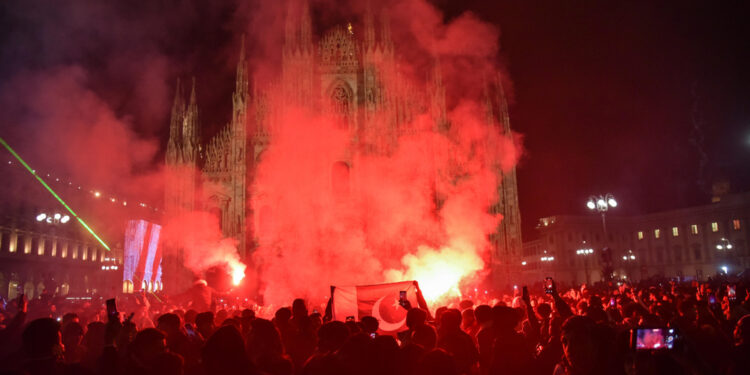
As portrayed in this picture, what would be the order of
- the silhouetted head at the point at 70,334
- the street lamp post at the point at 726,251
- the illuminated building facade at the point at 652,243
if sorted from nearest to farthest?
the silhouetted head at the point at 70,334
the street lamp post at the point at 726,251
the illuminated building facade at the point at 652,243

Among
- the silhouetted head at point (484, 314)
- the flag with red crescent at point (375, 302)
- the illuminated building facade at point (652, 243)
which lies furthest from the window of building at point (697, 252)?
the silhouetted head at point (484, 314)

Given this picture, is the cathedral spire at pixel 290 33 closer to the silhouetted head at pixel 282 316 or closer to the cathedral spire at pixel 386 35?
the cathedral spire at pixel 386 35

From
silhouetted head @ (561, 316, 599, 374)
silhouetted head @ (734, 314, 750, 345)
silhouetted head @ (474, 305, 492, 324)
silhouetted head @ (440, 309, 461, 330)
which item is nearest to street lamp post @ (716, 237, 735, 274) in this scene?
silhouetted head @ (734, 314, 750, 345)

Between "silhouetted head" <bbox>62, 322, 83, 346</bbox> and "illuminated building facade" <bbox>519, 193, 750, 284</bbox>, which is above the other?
"illuminated building facade" <bbox>519, 193, 750, 284</bbox>

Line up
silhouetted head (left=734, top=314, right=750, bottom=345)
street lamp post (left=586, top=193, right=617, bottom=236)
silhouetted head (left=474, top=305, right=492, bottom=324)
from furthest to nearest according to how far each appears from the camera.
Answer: street lamp post (left=586, top=193, right=617, bottom=236) < silhouetted head (left=474, top=305, right=492, bottom=324) < silhouetted head (left=734, top=314, right=750, bottom=345)

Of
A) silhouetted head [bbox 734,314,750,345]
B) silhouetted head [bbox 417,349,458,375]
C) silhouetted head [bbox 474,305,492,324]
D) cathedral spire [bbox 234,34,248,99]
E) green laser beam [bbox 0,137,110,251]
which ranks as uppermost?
cathedral spire [bbox 234,34,248,99]

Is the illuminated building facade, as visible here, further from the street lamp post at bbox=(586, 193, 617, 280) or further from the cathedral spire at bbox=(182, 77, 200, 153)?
the cathedral spire at bbox=(182, 77, 200, 153)

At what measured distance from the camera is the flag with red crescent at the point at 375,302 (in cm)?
916

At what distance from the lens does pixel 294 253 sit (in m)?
30.0

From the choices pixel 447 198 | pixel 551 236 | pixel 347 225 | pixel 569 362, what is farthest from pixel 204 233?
pixel 551 236

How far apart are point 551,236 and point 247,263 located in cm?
4994

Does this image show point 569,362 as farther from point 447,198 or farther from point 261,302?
point 447,198

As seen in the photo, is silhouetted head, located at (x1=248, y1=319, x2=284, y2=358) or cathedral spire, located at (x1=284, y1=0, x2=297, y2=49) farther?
cathedral spire, located at (x1=284, y1=0, x2=297, y2=49)

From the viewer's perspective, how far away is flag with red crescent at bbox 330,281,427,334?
9.16 metres
